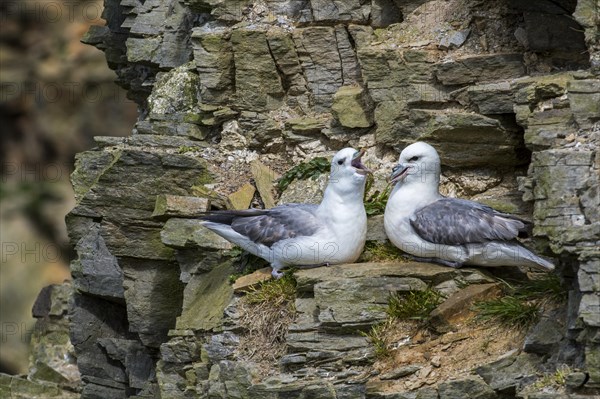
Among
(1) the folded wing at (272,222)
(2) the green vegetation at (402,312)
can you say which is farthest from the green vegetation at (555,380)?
(1) the folded wing at (272,222)

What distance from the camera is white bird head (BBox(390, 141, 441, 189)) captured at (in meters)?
11.7

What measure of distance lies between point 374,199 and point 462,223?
4.83ft

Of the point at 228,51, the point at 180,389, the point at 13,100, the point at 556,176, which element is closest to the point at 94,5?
the point at 13,100

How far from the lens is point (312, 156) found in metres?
13.4

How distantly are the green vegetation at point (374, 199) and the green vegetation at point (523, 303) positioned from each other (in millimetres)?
1938

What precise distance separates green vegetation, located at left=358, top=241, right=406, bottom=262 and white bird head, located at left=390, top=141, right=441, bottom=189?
0.57 m

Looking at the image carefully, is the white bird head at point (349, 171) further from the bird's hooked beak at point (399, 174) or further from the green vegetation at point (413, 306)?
the green vegetation at point (413, 306)

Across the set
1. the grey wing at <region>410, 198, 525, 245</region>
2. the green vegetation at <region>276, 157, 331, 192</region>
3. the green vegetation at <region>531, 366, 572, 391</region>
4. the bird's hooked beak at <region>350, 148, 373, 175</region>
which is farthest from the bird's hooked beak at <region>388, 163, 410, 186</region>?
the green vegetation at <region>531, 366, 572, 391</region>

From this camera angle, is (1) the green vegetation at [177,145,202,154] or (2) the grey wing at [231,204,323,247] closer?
(2) the grey wing at [231,204,323,247]

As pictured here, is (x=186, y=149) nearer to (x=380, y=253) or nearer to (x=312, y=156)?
(x=312, y=156)

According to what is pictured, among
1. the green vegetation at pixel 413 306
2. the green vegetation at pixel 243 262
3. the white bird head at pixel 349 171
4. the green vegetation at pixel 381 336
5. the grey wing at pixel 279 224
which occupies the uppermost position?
the white bird head at pixel 349 171

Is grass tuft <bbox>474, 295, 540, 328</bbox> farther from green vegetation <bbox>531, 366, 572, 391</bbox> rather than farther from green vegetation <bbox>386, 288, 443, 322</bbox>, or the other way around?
green vegetation <bbox>531, 366, 572, 391</bbox>

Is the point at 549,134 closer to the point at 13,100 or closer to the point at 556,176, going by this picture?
the point at 556,176

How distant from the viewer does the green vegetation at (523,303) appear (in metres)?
10.4
